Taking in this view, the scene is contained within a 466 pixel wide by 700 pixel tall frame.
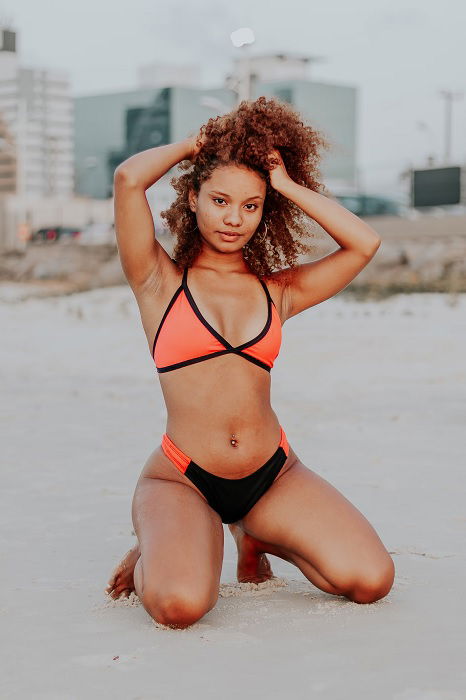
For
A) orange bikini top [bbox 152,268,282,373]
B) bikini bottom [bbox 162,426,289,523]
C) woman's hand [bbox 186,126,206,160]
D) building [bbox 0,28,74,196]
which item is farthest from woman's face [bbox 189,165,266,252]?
building [bbox 0,28,74,196]

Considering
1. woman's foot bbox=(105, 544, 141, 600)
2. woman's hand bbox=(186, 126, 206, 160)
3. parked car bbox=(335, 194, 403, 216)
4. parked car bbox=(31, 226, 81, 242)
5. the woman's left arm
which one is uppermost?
parked car bbox=(335, 194, 403, 216)

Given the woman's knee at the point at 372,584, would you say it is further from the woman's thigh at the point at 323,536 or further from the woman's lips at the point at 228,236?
the woman's lips at the point at 228,236

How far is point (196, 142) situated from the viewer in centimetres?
394

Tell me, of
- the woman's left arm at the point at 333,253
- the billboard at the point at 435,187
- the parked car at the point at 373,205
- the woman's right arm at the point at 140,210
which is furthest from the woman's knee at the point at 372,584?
the parked car at the point at 373,205

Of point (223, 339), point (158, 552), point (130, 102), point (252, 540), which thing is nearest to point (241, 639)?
point (158, 552)

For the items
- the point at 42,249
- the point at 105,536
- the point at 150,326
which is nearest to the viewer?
the point at 150,326

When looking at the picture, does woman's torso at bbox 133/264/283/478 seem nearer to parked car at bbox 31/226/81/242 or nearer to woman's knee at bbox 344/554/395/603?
woman's knee at bbox 344/554/395/603

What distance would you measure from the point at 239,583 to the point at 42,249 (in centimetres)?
3053

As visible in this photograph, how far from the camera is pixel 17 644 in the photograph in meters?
3.41

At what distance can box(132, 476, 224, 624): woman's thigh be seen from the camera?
3521 millimetres

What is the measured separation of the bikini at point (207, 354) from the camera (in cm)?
381

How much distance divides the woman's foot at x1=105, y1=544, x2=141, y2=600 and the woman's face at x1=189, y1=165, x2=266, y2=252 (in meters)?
1.13

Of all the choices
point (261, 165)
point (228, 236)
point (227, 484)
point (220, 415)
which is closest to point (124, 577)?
point (227, 484)

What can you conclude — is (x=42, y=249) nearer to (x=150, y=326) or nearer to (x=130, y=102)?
(x=150, y=326)
